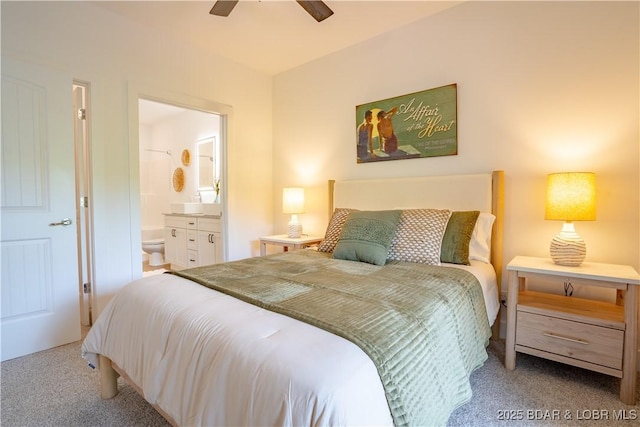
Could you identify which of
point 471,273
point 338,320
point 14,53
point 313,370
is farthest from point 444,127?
point 14,53

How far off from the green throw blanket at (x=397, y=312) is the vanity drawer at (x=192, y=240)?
235 centimetres

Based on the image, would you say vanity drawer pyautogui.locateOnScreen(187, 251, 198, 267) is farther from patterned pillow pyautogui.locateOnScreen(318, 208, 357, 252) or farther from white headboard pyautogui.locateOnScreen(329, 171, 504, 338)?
patterned pillow pyautogui.locateOnScreen(318, 208, 357, 252)

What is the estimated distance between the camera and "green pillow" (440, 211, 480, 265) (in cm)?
216

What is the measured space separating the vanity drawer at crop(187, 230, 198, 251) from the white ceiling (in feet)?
7.46

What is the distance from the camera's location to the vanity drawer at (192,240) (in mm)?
4180

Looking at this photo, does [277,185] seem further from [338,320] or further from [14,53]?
[338,320]

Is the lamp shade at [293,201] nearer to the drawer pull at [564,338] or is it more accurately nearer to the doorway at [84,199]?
the doorway at [84,199]

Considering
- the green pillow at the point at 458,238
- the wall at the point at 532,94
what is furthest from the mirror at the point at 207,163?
the green pillow at the point at 458,238

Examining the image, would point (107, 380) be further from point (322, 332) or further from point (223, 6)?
point (223, 6)

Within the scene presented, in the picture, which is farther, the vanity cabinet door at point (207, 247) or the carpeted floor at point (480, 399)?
the vanity cabinet door at point (207, 247)

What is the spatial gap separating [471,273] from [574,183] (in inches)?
30.7

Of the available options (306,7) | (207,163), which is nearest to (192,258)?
(207,163)

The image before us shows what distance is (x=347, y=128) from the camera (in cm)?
326

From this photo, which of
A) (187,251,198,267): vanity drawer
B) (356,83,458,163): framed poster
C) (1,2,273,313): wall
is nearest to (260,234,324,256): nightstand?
(1,2,273,313): wall
